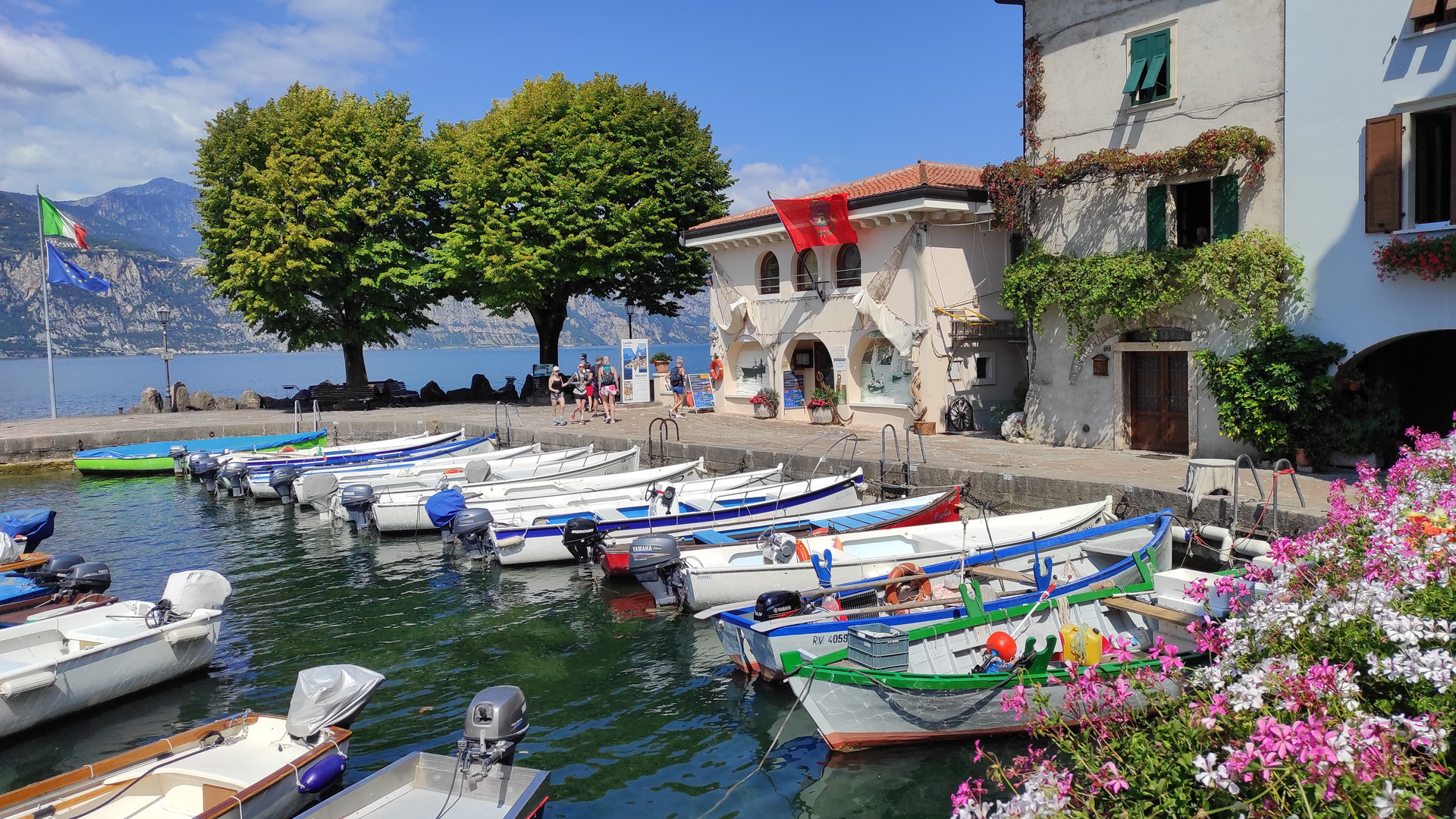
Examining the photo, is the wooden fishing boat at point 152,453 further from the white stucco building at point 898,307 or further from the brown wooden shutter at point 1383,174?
the brown wooden shutter at point 1383,174

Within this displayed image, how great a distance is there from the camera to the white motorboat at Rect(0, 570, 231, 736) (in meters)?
9.55

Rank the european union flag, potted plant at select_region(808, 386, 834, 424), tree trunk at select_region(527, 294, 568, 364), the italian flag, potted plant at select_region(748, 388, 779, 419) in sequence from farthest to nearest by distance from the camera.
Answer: tree trunk at select_region(527, 294, 568, 364) → the european union flag → the italian flag → potted plant at select_region(748, 388, 779, 419) → potted plant at select_region(808, 386, 834, 424)

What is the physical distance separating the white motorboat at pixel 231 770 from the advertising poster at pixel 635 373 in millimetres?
25964

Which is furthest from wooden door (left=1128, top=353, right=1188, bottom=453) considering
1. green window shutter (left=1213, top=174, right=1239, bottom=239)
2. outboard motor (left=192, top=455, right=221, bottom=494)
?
outboard motor (left=192, top=455, right=221, bottom=494)

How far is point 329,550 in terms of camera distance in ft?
59.3

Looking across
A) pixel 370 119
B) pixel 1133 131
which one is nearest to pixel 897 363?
pixel 1133 131

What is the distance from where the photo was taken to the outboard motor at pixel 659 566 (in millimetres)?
13078

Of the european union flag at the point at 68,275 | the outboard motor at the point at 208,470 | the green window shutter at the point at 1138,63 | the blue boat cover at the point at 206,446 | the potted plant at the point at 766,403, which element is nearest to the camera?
the green window shutter at the point at 1138,63

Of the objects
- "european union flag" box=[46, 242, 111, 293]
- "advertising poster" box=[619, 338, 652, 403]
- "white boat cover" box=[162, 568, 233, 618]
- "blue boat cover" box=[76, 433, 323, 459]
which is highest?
"european union flag" box=[46, 242, 111, 293]

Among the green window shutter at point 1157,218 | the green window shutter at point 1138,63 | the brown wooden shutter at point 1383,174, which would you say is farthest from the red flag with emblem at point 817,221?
the brown wooden shutter at point 1383,174

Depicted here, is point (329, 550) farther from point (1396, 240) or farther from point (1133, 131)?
point (1396, 240)

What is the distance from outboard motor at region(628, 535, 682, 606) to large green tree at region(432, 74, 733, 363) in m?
21.6

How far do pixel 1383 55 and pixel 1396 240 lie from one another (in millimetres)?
3101

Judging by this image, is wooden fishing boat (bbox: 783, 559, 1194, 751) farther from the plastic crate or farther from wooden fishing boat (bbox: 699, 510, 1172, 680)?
wooden fishing boat (bbox: 699, 510, 1172, 680)
